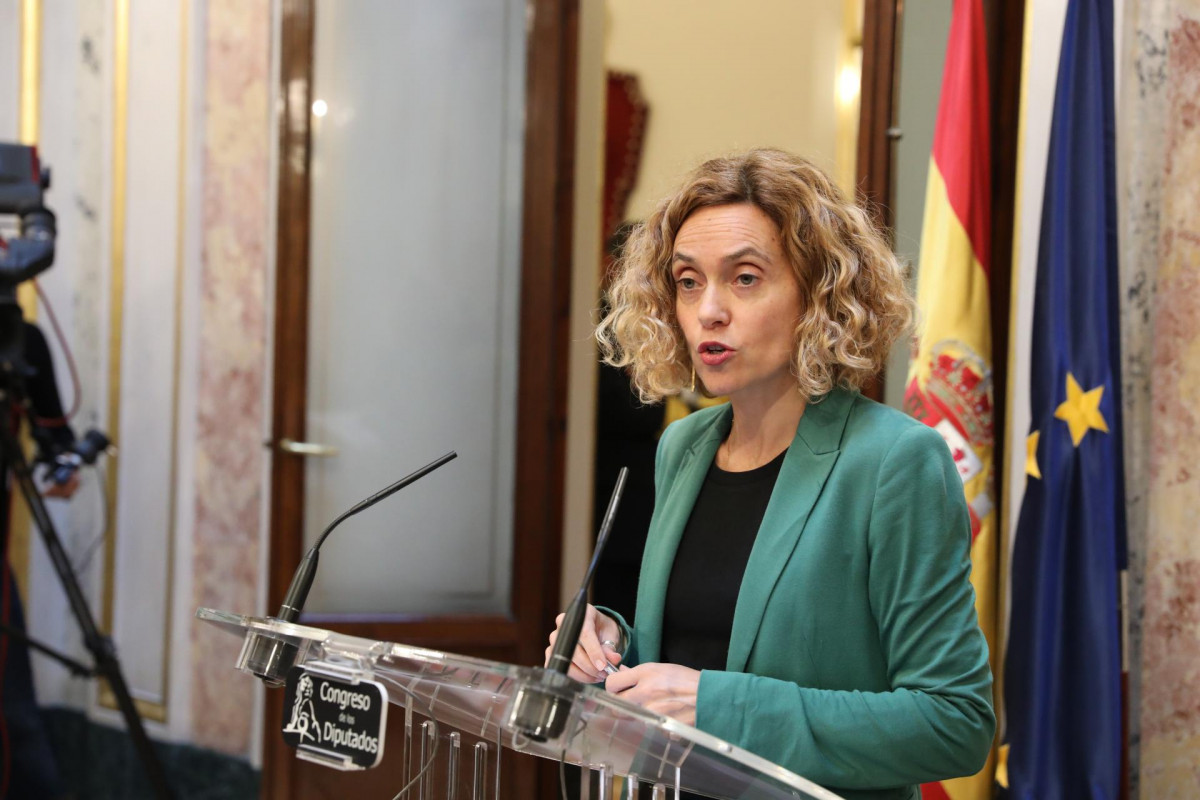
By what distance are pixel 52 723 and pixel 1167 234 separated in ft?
11.3

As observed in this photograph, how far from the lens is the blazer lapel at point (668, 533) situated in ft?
3.92

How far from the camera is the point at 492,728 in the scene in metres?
0.86

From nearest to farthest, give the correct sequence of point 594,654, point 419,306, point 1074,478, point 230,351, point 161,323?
point 594,654, point 1074,478, point 419,306, point 230,351, point 161,323

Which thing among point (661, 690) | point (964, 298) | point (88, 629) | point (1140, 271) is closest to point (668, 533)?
point (661, 690)

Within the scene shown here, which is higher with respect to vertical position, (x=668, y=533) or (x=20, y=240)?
(x=20, y=240)

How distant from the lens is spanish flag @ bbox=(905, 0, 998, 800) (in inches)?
77.9

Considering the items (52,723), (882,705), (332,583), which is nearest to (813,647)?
(882,705)

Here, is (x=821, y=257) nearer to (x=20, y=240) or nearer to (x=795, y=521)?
(x=795, y=521)

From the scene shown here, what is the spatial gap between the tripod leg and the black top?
6.26 feet

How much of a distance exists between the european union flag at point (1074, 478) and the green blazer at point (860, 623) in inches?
30.0

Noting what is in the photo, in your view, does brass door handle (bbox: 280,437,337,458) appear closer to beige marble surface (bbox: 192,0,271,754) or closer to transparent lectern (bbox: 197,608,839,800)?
beige marble surface (bbox: 192,0,271,754)

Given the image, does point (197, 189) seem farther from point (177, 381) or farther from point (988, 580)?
point (988, 580)

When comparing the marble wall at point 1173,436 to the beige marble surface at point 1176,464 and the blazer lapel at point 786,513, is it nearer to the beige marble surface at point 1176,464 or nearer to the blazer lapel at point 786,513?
the beige marble surface at point 1176,464

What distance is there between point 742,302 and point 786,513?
22 centimetres
